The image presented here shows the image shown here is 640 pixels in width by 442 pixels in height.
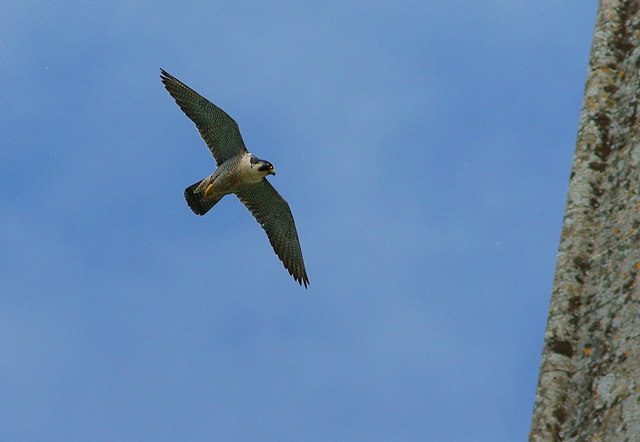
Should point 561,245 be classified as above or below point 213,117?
below

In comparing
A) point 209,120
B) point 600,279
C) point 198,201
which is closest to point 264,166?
point 209,120

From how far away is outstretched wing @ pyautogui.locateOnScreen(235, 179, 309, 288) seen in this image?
12336 mm

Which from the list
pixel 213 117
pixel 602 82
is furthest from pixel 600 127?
pixel 213 117

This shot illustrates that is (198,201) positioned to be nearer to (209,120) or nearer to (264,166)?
(209,120)

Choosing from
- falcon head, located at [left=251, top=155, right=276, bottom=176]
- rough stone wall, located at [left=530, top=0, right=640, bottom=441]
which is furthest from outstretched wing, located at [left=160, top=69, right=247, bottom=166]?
rough stone wall, located at [left=530, top=0, right=640, bottom=441]

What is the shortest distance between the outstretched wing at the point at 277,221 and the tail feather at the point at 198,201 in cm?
34

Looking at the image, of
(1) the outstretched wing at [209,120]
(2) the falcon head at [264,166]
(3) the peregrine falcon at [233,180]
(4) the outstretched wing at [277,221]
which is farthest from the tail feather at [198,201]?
(2) the falcon head at [264,166]

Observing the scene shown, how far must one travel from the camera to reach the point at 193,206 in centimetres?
1244

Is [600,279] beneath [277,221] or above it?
beneath

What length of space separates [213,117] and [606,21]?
8488mm

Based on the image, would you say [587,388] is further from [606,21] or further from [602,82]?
[606,21]

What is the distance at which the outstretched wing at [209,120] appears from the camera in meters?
11.7

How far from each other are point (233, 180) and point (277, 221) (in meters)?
1.06

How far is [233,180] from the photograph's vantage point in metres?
11.8
